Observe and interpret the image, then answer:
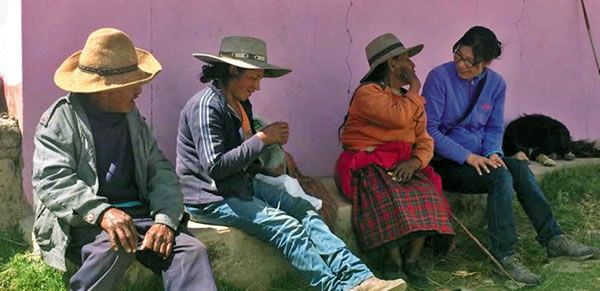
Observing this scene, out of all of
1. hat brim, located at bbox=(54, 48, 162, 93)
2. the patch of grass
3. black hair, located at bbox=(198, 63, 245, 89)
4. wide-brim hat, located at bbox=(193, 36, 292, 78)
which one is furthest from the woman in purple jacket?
hat brim, located at bbox=(54, 48, 162, 93)

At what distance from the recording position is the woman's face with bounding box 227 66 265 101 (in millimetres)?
4281

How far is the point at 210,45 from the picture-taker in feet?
16.2

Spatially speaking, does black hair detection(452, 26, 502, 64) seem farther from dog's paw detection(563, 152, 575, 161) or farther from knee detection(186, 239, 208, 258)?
knee detection(186, 239, 208, 258)

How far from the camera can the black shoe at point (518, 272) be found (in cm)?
479

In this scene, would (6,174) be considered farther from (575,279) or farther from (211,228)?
(575,279)

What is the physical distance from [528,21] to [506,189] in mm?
2326

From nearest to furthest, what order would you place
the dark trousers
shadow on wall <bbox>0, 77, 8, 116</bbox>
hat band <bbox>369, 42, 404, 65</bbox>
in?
the dark trousers → shadow on wall <bbox>0, 77, 8, 116</bbox> → hat band <bbox>369, 42, 404, 65</bbox>

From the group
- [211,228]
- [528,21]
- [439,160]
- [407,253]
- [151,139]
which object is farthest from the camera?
[528,21]

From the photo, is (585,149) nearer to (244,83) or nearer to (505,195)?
(505,195)

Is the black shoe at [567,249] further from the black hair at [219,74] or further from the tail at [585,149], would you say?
the black hair at [219,74]

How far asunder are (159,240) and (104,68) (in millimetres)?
817

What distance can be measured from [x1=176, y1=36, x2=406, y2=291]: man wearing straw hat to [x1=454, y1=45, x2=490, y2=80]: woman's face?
4.78 feet

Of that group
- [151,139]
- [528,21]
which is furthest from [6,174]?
[528,21]

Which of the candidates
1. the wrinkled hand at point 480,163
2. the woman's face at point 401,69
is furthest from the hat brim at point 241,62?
the wrinkled hand at point 480,163
